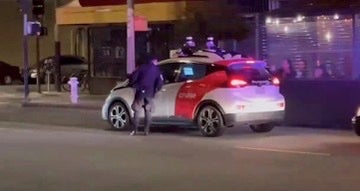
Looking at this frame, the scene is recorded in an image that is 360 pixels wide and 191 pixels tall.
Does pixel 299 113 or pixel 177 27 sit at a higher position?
pixel 177 27

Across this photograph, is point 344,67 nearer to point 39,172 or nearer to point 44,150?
point 44,150

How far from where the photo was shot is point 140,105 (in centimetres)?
1831

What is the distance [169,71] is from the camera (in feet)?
61.2

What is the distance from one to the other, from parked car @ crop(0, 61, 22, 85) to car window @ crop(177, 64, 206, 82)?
2779 cm

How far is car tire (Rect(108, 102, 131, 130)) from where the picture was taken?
19.3m

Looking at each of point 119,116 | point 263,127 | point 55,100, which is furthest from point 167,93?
point 55,100

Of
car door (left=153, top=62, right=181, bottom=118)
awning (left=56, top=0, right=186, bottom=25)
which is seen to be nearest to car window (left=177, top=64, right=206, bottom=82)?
car door (left=153, top=62, right=181, bottom=118)

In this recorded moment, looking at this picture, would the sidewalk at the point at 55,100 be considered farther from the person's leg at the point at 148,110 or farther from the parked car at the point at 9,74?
the parked car at the point at 9,74

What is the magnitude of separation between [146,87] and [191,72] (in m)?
0.96

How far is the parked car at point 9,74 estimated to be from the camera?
148 ft

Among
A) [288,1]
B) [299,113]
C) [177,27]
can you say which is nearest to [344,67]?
[299,113]

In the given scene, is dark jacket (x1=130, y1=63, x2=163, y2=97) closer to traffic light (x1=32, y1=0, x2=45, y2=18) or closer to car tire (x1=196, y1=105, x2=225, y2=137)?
car tire (x1=196, y1=105, x2=225, y2=137)

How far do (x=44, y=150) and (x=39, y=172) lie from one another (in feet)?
9.36

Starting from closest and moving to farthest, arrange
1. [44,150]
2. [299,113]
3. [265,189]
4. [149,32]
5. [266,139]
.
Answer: [265,189]
[44,150]
[266,139]
[299,113]
[149,32]
